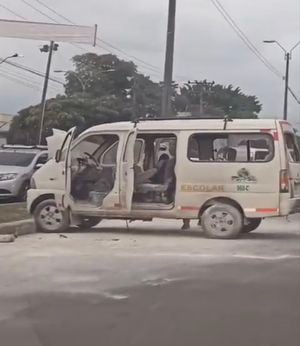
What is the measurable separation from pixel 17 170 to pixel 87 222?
701cm

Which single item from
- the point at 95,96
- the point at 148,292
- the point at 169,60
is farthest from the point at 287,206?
the point at 95,96

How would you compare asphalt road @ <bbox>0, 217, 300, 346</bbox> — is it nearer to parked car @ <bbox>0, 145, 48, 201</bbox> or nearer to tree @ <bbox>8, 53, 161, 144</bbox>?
parked car @ <bbox>0, 145, 48, 201</bbox>

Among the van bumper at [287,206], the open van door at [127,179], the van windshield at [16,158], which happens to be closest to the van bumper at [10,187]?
the van windshield at [16,158]

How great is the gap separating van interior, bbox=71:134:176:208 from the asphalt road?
3.57 feet

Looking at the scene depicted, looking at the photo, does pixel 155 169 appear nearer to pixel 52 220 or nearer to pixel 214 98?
pixel 52 220

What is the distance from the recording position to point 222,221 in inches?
531

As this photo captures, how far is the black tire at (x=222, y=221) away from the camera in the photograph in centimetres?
1345

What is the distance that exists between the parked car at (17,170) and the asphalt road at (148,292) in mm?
8133

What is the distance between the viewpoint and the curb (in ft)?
43.7

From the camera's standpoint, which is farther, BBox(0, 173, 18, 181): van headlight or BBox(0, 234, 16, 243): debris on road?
BBox(0, 173, 18, 181): van headlight

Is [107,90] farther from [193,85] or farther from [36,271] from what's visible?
[36,271]

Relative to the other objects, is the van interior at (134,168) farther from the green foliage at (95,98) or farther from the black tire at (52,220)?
the green foliage at (95,98)

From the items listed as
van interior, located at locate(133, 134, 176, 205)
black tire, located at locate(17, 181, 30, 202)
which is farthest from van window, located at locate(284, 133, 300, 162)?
black tire, located at locate(17, 181, 30, 202)

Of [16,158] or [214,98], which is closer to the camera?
[16,158]
